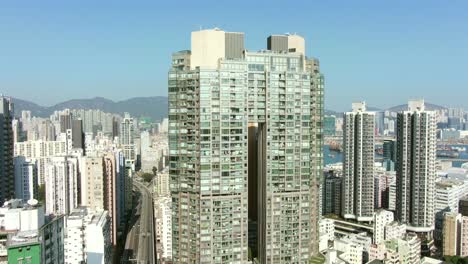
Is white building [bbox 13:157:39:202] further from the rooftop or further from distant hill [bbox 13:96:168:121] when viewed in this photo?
distant hill [bbox 13:96:168:121]

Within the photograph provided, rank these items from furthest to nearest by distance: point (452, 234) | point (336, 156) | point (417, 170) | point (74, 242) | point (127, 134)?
point (336, 156), point (127, 134), point (417, 170), point (452, 234), point (74, 242)

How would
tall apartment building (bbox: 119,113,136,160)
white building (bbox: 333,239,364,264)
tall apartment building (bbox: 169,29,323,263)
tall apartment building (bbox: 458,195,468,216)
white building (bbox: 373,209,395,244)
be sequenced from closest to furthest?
tall apartment building (bbox: 169,29,323,263), white building (bbox: 333,239,364,264), white building (bbox: 373,209,395,244), tall apartment building (bbox: 458,195,468,216), tall apartment building (bbox: 119,113,136,160)

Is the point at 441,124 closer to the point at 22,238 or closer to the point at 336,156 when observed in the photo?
the point at 336,156

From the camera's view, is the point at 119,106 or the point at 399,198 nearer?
the point at 399,198

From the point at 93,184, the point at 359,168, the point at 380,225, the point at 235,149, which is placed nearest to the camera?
the point at 235,149

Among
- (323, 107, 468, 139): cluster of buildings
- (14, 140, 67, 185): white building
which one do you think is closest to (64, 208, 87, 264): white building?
(14, 140, 67, 185): white building

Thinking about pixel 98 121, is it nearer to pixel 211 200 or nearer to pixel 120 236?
pixel 120 236

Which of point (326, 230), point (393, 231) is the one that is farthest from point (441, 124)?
point (326, 230)
